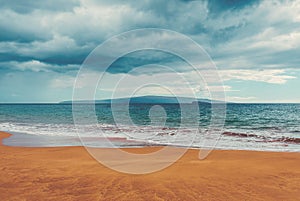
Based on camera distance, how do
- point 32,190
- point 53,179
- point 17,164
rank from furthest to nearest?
1. point 17,164
2. point 53,179
3. point 32,190

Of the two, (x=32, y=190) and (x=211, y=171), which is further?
(x=211, y=171)

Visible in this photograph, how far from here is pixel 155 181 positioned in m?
7.32

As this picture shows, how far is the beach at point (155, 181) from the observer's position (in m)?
6.23

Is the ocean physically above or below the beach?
below

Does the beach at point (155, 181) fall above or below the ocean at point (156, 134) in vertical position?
above

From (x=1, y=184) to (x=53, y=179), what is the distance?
130 cm

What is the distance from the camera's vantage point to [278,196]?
625cm

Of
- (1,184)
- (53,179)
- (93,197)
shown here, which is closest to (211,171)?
(93,197)

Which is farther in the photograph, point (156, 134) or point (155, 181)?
point (156, 134)

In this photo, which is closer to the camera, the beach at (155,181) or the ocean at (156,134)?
the beach at (155,181)

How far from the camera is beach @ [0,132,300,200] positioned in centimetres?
623

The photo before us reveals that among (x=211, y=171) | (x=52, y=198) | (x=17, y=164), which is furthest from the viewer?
(x=17, y=164)

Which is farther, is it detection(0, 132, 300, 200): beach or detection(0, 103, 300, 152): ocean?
detection(0, 103, 300, 152): ocean

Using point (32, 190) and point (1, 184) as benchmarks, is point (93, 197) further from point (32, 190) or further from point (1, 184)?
point (1, 184)
